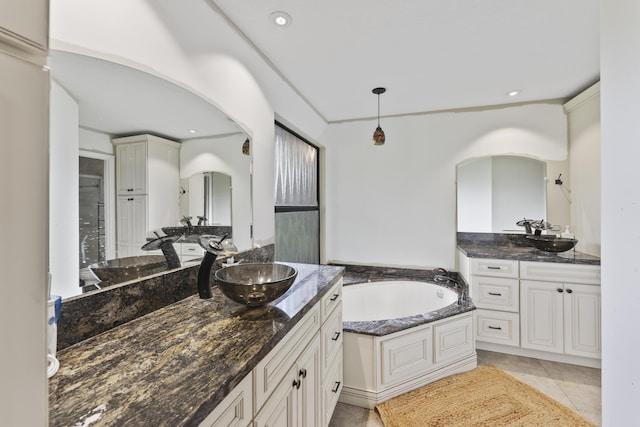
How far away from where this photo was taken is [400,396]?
1.98m

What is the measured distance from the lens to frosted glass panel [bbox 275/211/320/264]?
8.46 ft

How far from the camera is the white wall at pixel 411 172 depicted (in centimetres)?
301

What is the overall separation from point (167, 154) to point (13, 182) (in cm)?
108

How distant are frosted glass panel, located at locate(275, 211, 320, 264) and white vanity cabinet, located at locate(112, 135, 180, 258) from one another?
123 cm

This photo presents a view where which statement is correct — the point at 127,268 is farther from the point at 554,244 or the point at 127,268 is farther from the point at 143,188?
the point at 554,244

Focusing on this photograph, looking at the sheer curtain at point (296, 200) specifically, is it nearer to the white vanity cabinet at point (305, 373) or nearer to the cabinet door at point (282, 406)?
the white vanity cabinet at point (305, 373)

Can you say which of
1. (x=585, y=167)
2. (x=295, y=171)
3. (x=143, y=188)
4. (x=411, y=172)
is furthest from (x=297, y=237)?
(x=585, y=167)

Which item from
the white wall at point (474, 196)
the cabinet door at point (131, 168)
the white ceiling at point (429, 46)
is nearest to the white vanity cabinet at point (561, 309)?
the white wall at point (474, 196)

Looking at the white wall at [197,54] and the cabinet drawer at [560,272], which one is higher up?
the white wall at [197,54]

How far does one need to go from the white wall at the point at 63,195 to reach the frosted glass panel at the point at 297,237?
1.63 m

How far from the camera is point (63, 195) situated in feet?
2.88

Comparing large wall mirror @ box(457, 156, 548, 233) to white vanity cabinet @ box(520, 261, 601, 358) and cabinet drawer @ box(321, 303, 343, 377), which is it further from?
cabinet drawer @ box(321, 303, 343, 377)

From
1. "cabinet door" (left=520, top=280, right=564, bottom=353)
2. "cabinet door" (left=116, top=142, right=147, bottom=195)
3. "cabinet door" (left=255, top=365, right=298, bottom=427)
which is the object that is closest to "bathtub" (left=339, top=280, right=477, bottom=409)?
"cabinet door" (left=520, top=280, right=564, bottom=353)

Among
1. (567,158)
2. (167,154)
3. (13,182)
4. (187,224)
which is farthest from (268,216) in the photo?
(567,158)
